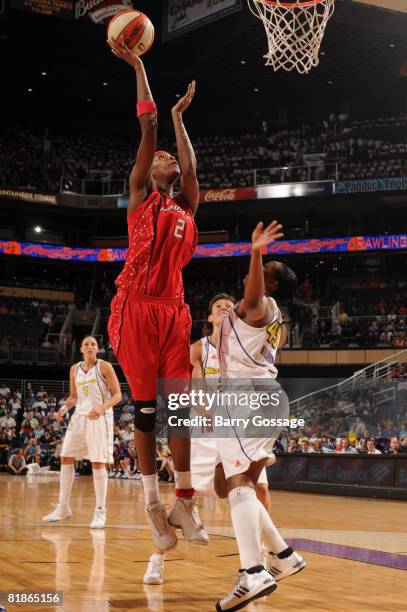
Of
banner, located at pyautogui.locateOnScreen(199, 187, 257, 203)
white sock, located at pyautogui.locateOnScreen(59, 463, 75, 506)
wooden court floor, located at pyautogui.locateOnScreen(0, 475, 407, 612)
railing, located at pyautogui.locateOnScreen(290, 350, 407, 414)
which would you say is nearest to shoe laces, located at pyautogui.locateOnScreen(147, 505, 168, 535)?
wooden court floor, located at pyautogui.locateOnScreen(0, 475, 407, 612)

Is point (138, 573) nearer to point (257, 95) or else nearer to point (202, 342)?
point (202, 342)

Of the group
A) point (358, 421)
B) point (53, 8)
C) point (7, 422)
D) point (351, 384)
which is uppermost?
point (53, 8)

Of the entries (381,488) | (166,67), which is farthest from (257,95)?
(381,488)

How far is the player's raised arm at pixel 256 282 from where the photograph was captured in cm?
428

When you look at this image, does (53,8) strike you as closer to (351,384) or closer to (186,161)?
(351,384)

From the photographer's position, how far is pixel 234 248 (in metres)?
30.2

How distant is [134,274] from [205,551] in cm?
271

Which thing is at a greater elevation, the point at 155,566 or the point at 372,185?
the point at 372,185

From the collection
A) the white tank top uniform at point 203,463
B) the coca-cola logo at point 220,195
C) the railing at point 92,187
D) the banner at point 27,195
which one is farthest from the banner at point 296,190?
the white tank top uniform at point 203,463

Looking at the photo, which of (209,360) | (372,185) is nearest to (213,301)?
(209,360)

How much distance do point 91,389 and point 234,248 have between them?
69.2ft

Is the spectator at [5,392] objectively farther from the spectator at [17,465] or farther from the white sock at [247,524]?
the white sock at [247,524]

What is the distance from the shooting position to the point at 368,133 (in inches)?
1208

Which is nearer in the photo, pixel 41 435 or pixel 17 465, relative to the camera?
pixel 17 465
